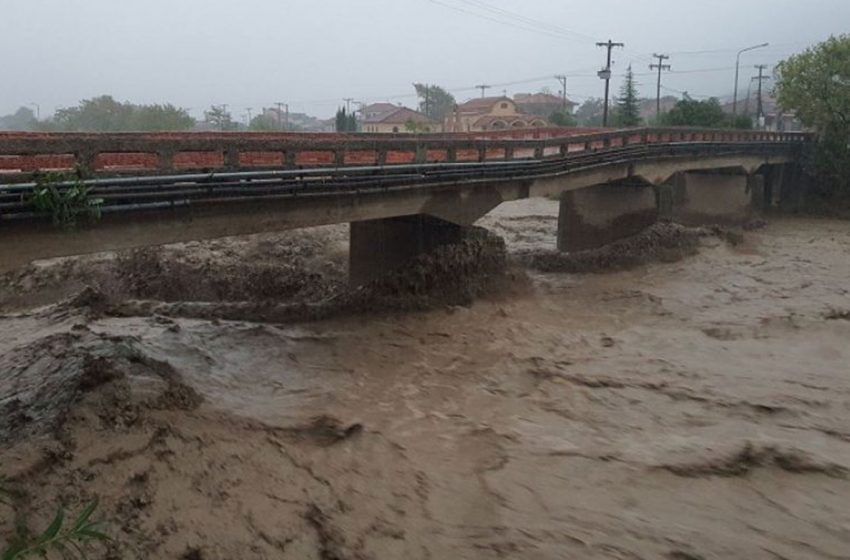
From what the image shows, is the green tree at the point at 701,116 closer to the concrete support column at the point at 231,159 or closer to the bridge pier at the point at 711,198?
the bridge pier at the point at 711,198

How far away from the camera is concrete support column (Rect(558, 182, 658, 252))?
23.1 meters

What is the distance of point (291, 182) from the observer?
38.4 feet

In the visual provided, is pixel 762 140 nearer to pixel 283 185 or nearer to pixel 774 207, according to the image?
pixel 774 207

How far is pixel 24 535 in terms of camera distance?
6.46 metres

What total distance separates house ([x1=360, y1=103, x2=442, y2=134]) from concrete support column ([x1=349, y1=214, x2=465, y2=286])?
22.6m

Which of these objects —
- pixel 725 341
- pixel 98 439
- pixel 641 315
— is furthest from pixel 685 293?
pixel 98 439

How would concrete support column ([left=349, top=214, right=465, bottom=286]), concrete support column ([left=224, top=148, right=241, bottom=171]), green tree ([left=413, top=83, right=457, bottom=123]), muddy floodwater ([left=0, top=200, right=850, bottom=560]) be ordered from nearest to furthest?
muddy floodwater ([left=0, top=200, right=850, bottom=560]), concrete support column ([left=224, top=148, right=241, bottom=171]), concrete support column ([left=349, top=214, right=465, bottom=286]), green tree ([left=413, top=83, right=457, bottom=123])

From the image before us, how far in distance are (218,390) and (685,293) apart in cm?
1194

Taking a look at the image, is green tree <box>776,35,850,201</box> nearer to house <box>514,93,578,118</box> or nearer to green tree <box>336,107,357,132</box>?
green tree <box>336,107,357,132</box>

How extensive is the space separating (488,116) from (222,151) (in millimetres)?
45725

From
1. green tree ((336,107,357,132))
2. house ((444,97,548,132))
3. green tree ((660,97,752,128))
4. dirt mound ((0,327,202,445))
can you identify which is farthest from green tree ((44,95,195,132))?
dirt mound ((0,327,202,445))

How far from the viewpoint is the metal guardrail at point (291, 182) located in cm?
926

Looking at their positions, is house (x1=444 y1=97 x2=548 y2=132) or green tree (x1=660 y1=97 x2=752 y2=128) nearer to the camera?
green tree (x1=660 y1=97 x2=752 y2=128)

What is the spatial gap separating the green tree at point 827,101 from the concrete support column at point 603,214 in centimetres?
1360
